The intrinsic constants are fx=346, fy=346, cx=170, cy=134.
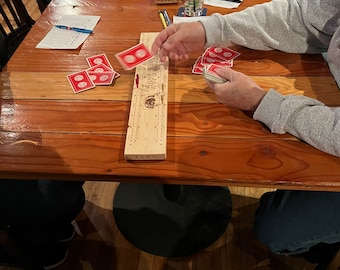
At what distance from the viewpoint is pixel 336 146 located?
77cm

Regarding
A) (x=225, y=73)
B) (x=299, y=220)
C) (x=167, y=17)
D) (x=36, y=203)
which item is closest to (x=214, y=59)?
(x=225, y=73)

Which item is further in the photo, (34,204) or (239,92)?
(34,204)

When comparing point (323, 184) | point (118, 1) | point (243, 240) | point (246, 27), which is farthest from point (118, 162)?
point (243, 240)

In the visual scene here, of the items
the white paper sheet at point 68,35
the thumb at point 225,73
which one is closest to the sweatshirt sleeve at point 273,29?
the thumb at point 225,73

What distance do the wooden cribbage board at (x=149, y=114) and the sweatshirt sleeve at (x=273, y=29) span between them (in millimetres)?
194

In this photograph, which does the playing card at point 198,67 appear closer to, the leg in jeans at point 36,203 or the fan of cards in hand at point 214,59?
the fan of cards in hand at point 214,59

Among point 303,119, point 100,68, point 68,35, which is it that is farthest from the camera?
point 68,35

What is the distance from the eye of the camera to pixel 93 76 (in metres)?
1.01

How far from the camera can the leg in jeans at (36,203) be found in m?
1.04

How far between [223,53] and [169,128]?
373 millimetres

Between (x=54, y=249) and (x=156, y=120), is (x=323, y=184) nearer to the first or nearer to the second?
(x=156, y=120)

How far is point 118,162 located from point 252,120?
1.17ft

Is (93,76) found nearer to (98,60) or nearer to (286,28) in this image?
(98,60)

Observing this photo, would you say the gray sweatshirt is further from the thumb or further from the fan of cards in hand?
the thumb
